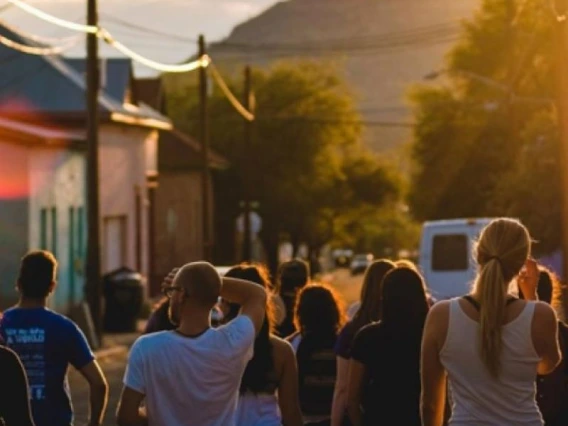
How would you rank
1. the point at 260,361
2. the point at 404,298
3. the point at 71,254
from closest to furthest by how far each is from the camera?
the point at 260,361 → the point at 404,298 → the point at 71,254

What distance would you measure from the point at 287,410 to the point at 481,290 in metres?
1.56

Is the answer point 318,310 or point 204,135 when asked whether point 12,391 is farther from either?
point 204,135

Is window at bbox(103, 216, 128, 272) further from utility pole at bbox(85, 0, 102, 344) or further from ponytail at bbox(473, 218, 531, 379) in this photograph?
ponytail at bbox(473, 218, 531, 379)

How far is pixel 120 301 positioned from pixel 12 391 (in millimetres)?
30918

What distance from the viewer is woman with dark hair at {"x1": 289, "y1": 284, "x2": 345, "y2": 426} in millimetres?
9438

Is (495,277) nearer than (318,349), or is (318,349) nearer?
(495,277)

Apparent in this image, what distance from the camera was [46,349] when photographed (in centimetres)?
813

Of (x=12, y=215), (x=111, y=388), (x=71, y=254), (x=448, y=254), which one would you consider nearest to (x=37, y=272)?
(x=111, y=388)

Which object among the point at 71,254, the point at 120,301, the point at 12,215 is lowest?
the point at 120,301

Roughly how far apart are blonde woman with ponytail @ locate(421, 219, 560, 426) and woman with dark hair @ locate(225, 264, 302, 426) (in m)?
1.18

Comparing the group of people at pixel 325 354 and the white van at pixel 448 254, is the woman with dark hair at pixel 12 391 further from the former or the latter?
the white van at pixel 448 254

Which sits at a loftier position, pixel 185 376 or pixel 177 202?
pixel 177 202

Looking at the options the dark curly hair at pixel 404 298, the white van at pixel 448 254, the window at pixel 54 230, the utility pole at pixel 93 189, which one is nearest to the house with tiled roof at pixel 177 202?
the window at pixel 54 230

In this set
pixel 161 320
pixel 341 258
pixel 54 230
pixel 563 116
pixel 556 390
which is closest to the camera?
pixel 556 390
